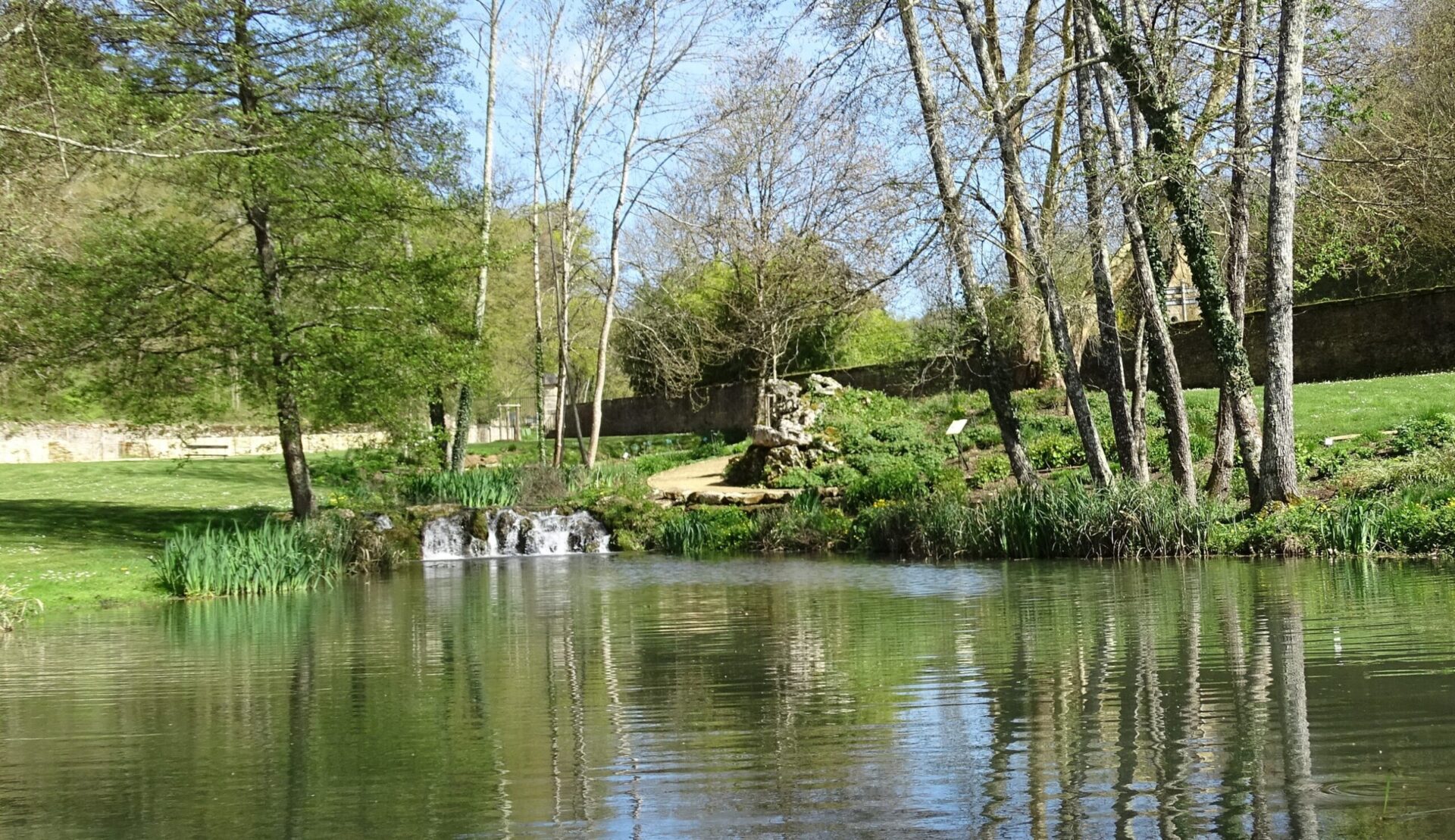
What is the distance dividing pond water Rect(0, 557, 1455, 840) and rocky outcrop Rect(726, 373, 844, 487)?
15.3 m

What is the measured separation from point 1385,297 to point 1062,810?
2745 cm

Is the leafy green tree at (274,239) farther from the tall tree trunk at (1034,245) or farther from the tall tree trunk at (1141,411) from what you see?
the tall tree trunk at (1141,411)

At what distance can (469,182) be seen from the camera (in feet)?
79.8

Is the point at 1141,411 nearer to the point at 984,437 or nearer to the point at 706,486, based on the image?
the point at 984,437

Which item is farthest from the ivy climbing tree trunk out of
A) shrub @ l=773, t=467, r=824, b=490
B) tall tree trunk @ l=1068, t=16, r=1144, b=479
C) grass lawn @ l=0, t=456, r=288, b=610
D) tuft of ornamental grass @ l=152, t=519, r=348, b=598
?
grass lawn @ l=0, t=456, r=288, b=610

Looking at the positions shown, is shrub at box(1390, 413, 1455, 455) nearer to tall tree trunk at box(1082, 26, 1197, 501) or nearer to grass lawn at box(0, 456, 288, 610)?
tall tree trunk at box(1082, 26, 1197, 501)

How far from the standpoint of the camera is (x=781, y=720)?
6.61m

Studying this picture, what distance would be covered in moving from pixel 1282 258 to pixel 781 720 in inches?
471

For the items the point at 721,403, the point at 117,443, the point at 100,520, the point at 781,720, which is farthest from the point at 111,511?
the point at 721,403

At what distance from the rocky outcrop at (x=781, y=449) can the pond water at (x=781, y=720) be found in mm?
15339

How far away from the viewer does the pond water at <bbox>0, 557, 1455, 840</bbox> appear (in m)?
4.73

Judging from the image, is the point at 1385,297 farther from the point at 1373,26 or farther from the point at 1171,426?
the point at 1171,426

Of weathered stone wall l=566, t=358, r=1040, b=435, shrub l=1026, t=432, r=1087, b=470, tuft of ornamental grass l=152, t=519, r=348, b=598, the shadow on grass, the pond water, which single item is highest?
weathered stone wall l=566, t=358, r=1040, b=435

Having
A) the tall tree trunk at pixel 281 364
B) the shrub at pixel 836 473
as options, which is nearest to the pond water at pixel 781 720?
the tall tree trunk at pixel 281 364
